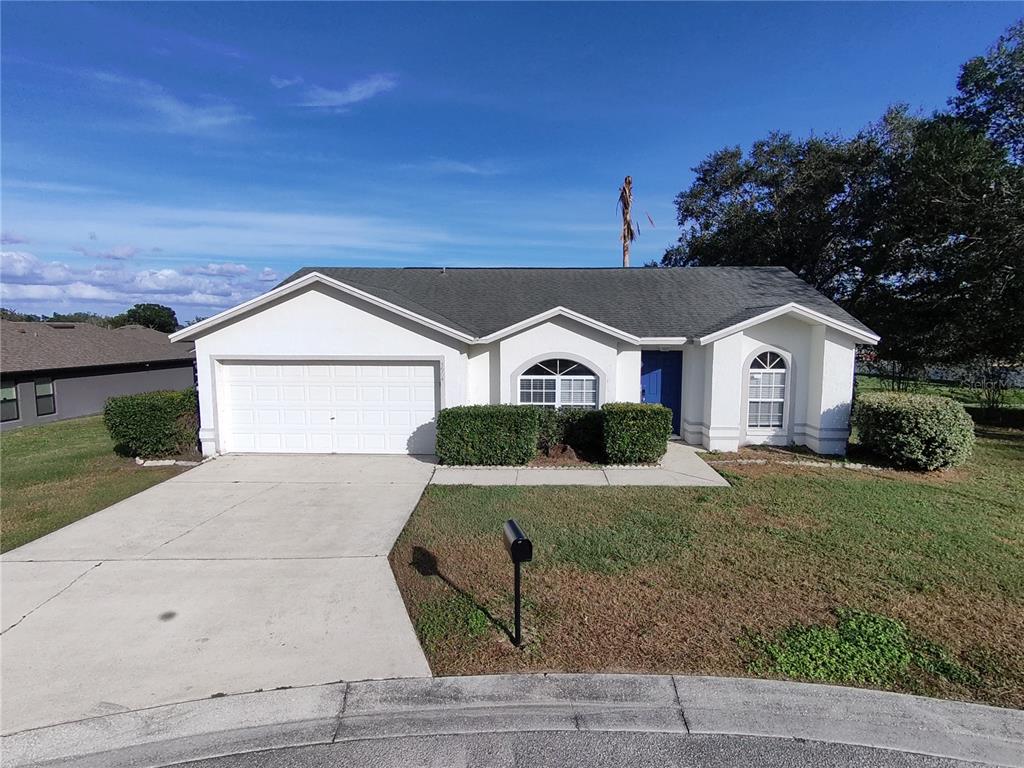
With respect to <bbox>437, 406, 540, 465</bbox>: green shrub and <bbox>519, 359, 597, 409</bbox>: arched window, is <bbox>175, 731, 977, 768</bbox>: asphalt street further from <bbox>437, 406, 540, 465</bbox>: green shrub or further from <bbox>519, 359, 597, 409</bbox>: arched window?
<bbox>519, 359, 597, 409</bbox>: arched window

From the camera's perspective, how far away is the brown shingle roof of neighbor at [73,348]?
19.7m

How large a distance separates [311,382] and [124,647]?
24.5ft

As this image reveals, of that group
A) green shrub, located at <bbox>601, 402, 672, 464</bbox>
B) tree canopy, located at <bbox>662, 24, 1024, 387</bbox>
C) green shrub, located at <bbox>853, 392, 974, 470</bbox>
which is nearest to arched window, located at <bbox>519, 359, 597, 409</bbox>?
green shrub, located at <bbox>601, 402, 672, 464</bbox>

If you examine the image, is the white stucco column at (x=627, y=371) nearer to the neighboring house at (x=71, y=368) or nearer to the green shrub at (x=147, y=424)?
the green shrub at (x=147, y=424)

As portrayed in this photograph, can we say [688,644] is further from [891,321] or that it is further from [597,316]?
[891,321]

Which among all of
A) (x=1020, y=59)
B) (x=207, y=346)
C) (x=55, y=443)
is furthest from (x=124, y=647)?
(x=1020, y=59)

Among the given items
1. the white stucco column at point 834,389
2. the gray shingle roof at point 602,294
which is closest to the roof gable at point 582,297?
the gray shingle roof at point 602,294

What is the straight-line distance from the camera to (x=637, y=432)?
33.2 feet

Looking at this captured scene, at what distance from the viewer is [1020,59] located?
14555 millimetres

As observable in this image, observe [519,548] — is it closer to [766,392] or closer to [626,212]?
[766,392]

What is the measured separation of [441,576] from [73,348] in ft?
82.9

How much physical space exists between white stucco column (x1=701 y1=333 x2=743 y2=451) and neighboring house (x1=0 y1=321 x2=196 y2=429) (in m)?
23.3

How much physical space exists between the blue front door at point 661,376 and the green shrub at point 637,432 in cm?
259

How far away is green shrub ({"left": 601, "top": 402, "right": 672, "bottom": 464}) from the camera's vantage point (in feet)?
33.2
